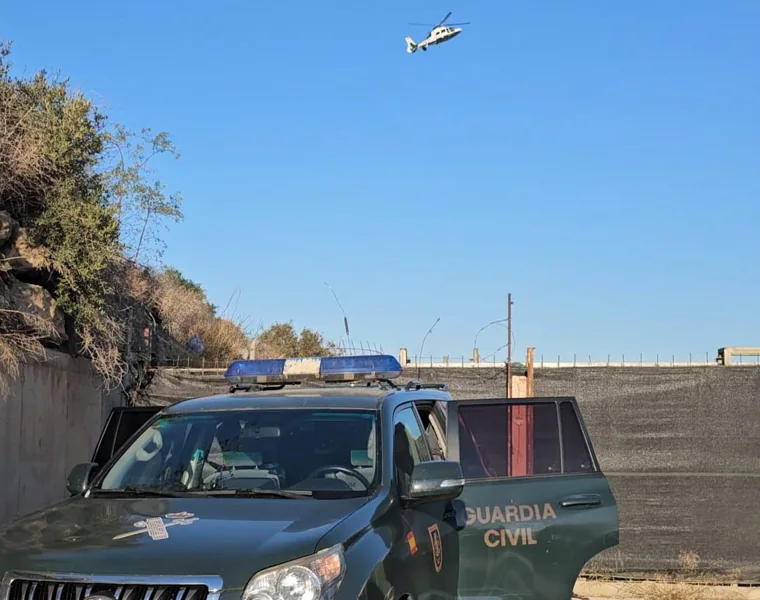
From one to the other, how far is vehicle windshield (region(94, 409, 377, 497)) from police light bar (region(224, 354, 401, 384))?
145 cm

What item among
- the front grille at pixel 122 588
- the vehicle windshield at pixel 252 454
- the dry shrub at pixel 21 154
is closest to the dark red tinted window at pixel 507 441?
the vehicle windshield at pixel 252 454

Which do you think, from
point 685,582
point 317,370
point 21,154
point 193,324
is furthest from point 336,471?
point 193,324

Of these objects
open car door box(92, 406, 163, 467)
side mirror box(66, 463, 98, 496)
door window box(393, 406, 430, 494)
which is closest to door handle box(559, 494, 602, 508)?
door window box(393, 406, 430, 494)

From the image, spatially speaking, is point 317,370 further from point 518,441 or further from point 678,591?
point 678,591

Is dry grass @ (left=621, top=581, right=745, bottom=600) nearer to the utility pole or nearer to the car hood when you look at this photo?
the utility pole

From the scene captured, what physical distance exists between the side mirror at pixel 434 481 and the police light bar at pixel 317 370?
2.00m

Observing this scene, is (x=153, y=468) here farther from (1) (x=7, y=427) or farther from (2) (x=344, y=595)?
(1) (x=7, y=427)

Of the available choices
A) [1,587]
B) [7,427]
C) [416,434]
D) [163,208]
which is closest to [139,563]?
[1,587]

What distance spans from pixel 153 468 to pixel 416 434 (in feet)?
4.87

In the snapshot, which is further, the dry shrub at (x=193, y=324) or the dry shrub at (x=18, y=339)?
the dry shrub at (x=193, y=324)

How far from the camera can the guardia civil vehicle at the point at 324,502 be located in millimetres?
3340

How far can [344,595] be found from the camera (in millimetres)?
3367

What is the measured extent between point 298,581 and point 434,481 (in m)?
1.17

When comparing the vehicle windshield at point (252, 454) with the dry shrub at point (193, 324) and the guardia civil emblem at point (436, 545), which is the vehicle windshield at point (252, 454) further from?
the dry shrub at point (193, 324)
